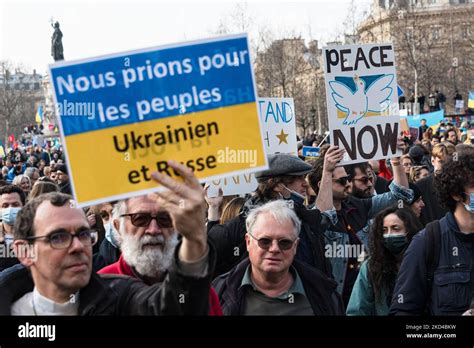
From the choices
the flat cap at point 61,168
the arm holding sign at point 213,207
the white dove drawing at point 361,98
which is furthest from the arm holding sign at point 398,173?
the flat cap at point 61,168

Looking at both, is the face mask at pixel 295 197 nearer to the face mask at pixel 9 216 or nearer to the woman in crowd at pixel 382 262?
the woman in crowd at pixel 382 262

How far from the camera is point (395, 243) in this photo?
496cm

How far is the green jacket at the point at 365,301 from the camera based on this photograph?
4.54 m

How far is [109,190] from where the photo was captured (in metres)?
3.03

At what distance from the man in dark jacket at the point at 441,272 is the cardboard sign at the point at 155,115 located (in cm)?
128

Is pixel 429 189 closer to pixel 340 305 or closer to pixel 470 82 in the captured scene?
pixel 340 305

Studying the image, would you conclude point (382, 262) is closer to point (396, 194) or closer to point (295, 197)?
point (295, 197)

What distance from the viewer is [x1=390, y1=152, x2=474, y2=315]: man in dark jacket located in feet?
13.0

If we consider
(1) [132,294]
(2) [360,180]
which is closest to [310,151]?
Result: (2) [360,180]

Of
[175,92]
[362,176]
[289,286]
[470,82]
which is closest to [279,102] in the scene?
[362,176]

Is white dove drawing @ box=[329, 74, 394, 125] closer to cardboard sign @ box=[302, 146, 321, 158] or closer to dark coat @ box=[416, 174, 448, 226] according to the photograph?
dark coat @ box=[416, 174, 448, 226]

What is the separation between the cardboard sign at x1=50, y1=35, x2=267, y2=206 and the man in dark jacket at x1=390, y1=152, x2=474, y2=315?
4.20 ft

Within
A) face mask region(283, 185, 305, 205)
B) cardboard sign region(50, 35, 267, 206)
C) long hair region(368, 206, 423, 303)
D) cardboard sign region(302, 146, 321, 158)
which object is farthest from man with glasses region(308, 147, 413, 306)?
cardboard sign region(302, 146, 321, 158)

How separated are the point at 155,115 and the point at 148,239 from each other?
558 mm
